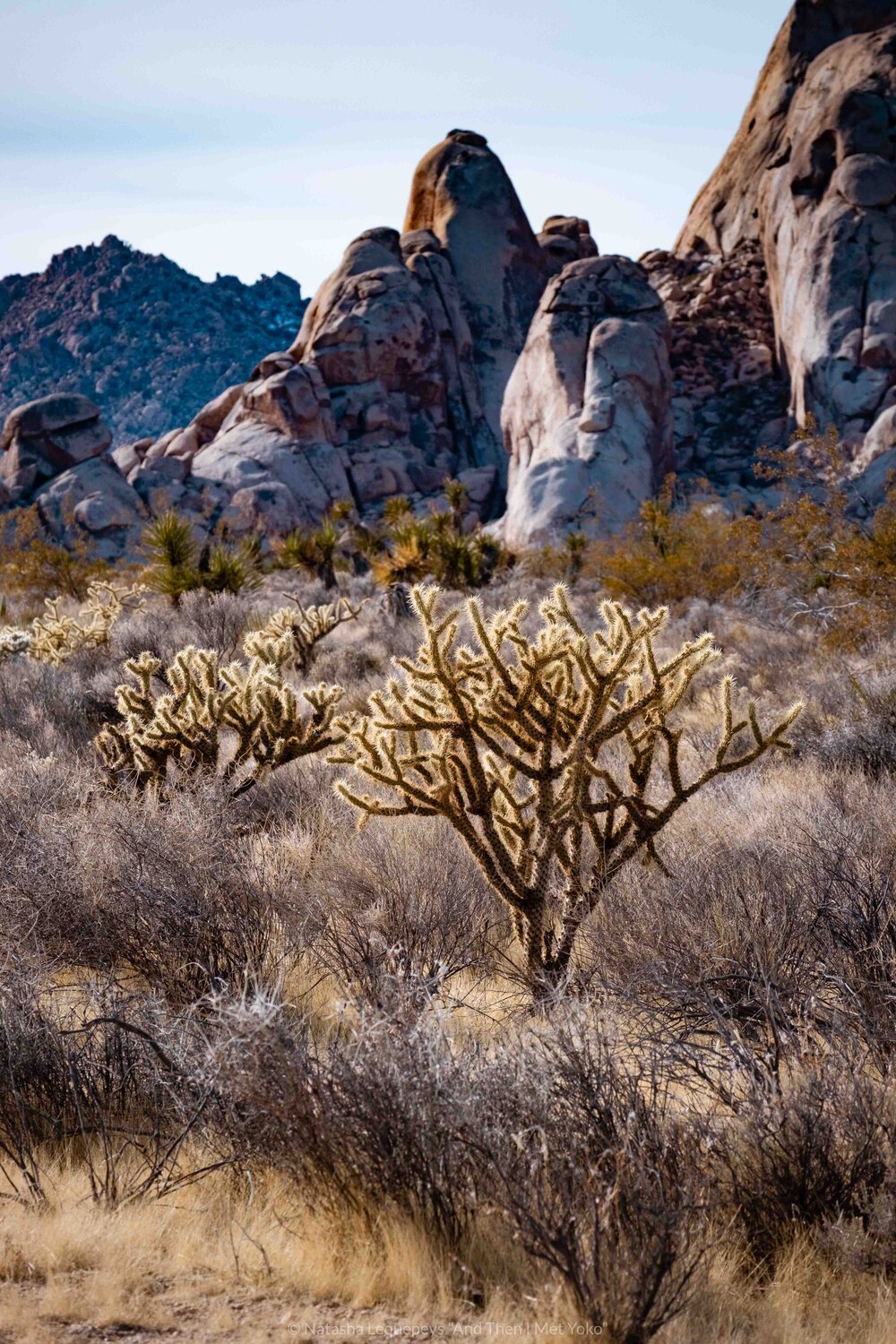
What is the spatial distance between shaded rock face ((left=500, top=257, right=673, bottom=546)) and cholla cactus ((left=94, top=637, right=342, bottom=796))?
26071 mm

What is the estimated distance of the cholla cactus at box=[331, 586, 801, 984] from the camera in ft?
13.8

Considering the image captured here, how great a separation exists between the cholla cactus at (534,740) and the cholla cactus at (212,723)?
2511 mm

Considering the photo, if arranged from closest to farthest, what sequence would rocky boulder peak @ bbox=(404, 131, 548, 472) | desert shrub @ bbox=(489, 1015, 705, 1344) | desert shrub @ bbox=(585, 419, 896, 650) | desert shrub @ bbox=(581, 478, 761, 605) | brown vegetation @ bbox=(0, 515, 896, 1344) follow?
desert shrub @ bbox=(489, 1015, 705, 1344), brown vegetation @ bbox=(0, 515, 896, 1344), desert shrub @ bbox=(585, 419, 896, 650), desert shrub @ bbox=(581, 478, 761, 605), rocky boulder peak @ bbox=(404, 131, 548, 472)

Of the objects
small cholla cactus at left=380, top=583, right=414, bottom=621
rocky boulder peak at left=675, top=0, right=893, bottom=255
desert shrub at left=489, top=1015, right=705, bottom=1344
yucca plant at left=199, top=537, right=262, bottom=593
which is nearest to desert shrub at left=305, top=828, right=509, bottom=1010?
desert shrub at left=489, top=1015, right=705, bottom=1344

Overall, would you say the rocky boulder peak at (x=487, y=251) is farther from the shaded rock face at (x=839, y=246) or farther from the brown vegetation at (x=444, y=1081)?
the brown vegetation at (x=444, y=1081)

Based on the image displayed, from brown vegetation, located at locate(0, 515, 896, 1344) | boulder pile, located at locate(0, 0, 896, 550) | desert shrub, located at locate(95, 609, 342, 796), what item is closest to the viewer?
brown vegetation, located at locate(0, 515, 896, 1344)

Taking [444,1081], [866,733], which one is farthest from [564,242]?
[444,1081]

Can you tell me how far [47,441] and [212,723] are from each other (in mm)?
40600

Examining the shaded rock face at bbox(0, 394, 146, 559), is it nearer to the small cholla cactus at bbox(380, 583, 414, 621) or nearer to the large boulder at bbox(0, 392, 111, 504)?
the large boulder at bbox(0, 392, 111, 504)

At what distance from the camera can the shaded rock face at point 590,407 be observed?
1336 inches

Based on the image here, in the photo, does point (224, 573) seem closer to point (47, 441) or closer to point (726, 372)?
point (47, 441)

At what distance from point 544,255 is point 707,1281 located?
59.2m

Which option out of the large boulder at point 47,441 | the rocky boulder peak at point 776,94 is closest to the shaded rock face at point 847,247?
the rocky boulder peak at point 776,94

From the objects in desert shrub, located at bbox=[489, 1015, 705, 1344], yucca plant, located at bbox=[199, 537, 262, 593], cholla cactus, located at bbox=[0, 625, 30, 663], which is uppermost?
yucca plant, located at bbox=[199, 537, 262, 593]
